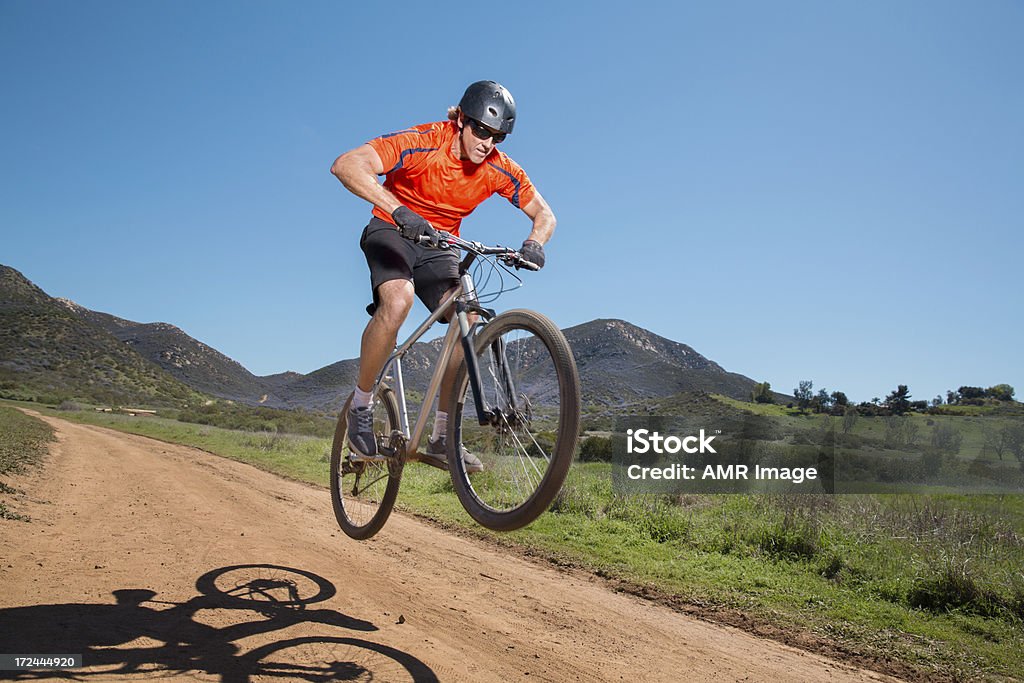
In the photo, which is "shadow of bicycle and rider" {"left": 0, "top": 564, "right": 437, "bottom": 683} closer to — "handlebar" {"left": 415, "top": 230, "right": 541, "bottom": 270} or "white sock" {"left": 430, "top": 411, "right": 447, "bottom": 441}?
"white sock" {"left": 430, "top": 411, "right": 447, "bottom": 441}

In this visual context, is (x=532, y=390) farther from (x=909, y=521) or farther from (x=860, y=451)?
(x=860, y=451)

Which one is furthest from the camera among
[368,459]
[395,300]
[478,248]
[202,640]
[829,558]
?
[829,558]

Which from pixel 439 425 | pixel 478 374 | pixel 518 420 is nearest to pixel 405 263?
pixel 478 374

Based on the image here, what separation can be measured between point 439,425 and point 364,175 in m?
2.00

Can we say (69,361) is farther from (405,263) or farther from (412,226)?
(412,226)

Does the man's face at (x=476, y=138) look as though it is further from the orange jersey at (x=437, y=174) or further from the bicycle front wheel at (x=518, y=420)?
the bicycle front wheel at (x=518, y=420)

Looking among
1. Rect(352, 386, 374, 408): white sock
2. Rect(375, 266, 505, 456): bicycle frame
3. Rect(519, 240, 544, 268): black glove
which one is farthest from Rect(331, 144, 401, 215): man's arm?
Rect(352, 386, 374, 408): white sock

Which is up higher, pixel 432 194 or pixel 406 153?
pixel 406 153

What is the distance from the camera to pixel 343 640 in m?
7.21

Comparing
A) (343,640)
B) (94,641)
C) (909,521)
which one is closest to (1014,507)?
(909,521)

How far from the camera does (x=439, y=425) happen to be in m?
5.21

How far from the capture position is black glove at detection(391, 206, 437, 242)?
446cm

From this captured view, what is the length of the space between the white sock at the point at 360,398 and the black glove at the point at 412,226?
1.88m

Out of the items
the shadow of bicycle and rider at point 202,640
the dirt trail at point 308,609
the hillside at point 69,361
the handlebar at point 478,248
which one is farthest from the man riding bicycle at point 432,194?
the hillside at point 69,361
